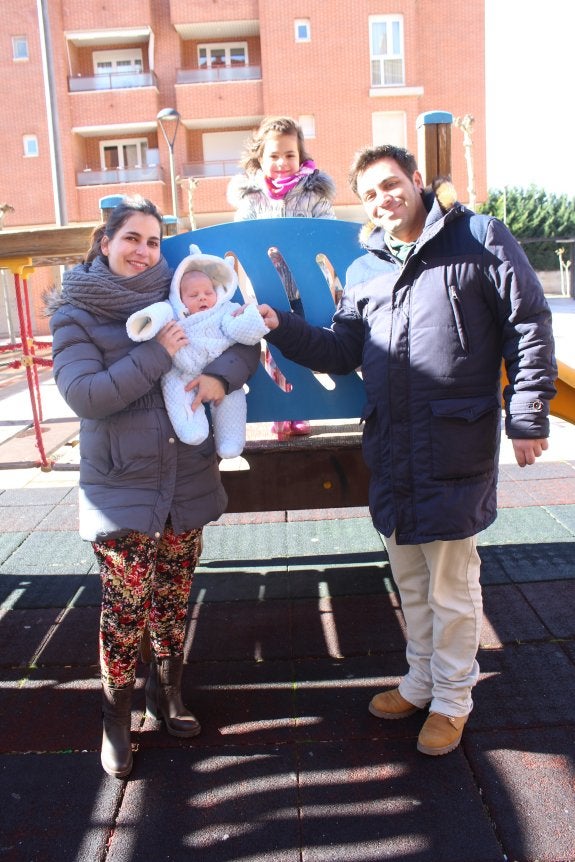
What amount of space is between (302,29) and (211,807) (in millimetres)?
30798

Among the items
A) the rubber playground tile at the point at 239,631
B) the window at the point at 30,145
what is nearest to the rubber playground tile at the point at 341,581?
the rubber playground tile at the point at 239,631

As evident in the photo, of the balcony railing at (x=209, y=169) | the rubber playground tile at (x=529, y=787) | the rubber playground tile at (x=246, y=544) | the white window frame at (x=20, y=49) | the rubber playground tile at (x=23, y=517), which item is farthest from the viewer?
the white window frame at (x=20, y=49)

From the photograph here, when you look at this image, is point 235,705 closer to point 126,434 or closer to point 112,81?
point 126,434

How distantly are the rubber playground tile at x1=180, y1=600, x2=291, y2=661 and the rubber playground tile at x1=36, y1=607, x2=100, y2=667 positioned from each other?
0.42 metres

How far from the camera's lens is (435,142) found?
3371mm

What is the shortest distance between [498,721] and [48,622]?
2069 mm

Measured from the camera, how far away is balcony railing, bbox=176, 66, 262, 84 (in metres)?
29.7

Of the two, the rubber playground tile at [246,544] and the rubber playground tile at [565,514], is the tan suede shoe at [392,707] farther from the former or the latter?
the rubber playground tile at [565,514]

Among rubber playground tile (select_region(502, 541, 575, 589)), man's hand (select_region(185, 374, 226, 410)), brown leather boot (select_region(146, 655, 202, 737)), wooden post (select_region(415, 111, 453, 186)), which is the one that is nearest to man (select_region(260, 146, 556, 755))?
man's hand (select_region(185, 374, 226, 410))

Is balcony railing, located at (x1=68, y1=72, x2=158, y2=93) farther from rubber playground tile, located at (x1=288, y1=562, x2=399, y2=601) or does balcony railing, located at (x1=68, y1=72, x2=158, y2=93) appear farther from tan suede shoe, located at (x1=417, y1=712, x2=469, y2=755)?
tan suede shoe, located at (x1=417, y1=712, x2=469, y2=755)

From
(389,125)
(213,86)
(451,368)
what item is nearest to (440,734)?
(451,368)

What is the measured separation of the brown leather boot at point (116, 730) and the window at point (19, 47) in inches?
1287

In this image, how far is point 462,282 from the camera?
2363mm

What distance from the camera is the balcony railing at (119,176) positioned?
1164 inches
